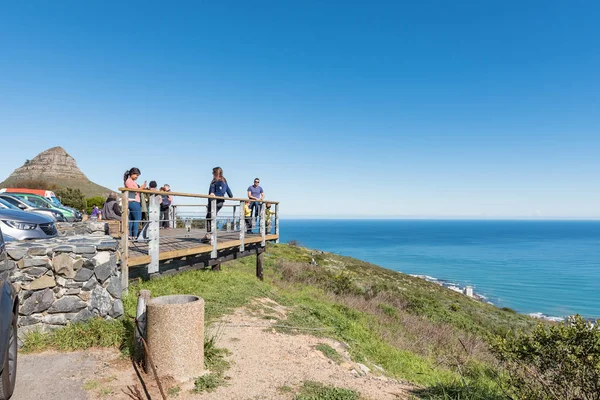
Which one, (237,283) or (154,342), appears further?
(237,283)

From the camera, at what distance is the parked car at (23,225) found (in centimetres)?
755

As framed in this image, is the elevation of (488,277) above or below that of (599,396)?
below

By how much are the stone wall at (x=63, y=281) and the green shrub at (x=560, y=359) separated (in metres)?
6.38

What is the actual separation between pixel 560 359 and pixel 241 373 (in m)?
4.33

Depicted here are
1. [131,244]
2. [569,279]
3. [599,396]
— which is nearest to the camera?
[599,396]

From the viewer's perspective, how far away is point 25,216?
7988mm

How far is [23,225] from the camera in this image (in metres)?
7.84

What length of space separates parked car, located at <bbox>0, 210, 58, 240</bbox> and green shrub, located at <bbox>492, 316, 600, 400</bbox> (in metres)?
9.04

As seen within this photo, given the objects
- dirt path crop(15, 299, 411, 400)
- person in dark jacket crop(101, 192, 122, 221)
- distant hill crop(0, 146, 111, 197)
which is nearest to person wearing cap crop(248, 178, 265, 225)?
person in dark jacket crop(101, 192, 122, 221)

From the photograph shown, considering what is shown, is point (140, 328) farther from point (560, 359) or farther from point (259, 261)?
point (259, 261)

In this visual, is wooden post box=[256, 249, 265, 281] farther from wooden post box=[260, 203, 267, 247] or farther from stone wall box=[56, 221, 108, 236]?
stone wall box=[56, 221, 108, 236]

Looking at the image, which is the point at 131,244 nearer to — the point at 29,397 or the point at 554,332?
the point at 29,397

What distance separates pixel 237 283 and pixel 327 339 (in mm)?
3854

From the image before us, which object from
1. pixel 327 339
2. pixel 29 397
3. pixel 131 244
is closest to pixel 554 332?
pixel 327 339
